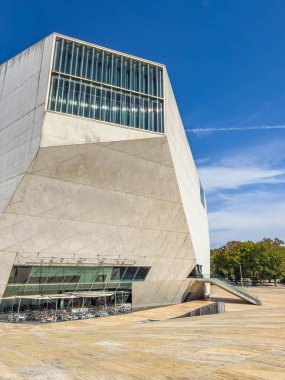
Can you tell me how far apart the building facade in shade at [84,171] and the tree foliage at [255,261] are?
4841 cm

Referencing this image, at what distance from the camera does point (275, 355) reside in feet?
23.9

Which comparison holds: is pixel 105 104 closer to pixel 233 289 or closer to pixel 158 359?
pixel 158 359

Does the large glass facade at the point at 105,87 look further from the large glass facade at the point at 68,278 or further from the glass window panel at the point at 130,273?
the glass window panel at the point at 130,273

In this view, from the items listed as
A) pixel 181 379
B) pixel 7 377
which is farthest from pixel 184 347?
pixel 7 377

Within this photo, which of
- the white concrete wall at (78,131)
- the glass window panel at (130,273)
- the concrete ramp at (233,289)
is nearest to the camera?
the white concrete wall at (78,131)

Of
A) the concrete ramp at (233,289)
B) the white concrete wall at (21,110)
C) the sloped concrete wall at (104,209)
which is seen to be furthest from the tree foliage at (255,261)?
the white concrete wall at (21,110)

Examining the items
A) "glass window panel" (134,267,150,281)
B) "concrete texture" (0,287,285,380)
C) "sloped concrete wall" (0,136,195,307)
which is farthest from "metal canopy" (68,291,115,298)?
"concrete texture" (0,287,285,380)

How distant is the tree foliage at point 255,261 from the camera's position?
70062mm

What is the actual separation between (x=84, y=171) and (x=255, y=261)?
202 feet

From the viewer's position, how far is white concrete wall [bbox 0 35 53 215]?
912 inches

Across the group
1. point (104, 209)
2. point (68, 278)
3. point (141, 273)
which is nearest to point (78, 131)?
point (104, 209)

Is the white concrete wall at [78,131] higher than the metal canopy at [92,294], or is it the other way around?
the white concrete wall at [78,131]

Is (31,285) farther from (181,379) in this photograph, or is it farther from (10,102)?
(181,379)

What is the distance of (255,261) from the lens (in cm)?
7231
